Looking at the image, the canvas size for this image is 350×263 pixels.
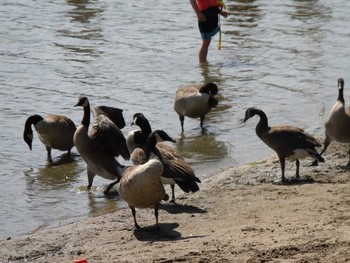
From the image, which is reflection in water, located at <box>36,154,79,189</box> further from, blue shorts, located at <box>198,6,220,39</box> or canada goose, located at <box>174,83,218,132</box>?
blue shorts, located at <box>198,6,220,39</box>

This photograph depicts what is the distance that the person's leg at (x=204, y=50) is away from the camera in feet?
Answer: 61.1

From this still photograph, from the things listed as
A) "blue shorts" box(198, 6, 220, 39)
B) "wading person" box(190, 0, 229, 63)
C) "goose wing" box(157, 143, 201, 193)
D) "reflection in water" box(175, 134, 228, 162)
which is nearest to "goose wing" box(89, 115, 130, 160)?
"goose wing" box(157, 143, 201, 193)

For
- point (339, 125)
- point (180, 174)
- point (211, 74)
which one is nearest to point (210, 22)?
point (211, 74)

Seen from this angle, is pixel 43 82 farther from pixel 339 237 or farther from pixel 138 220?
pixel 339 237

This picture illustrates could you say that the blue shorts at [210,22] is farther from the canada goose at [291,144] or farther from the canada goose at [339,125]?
the canada goose at [291,144]

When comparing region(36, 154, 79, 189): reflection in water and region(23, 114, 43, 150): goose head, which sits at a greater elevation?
region(23, 114, 43, 150): goose head

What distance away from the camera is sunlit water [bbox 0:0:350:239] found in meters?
11.7

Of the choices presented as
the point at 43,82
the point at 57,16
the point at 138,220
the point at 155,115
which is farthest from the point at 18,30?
the point at 138,220

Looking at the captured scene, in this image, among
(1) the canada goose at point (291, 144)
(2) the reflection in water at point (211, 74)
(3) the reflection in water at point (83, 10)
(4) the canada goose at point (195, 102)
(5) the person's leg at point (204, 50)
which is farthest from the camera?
(3) the reflection in water at point (83, 10)

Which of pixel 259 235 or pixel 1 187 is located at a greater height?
pixel 259 235

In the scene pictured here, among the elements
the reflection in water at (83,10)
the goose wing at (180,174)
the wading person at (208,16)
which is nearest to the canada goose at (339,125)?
the goose wing at (180,174)

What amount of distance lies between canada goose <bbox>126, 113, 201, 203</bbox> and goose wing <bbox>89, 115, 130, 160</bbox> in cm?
40

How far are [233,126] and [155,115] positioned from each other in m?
1.44

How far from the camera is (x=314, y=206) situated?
8.89 meters
